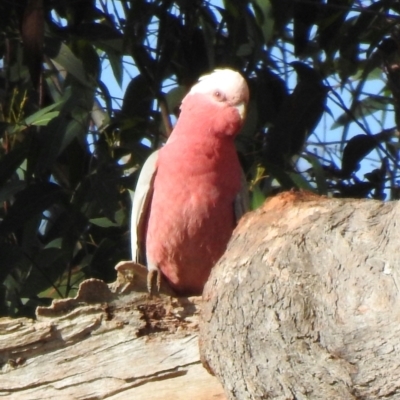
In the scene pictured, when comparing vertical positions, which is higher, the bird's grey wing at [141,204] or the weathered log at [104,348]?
the bird's grey wing at [141,204]

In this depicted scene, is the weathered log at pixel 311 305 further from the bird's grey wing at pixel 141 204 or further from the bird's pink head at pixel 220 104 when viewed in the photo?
the bird's grey wing at pixel 141 204

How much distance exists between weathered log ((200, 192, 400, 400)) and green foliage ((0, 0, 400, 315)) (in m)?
1.29

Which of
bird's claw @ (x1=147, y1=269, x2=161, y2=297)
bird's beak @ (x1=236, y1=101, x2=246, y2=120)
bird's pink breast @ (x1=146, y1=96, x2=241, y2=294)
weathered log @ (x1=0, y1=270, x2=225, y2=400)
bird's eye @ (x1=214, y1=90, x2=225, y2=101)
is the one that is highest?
bird's eye @ (x1=214, y1=90, x2=225, y2=101)

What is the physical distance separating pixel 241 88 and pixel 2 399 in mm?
1289

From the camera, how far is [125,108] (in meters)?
4.07

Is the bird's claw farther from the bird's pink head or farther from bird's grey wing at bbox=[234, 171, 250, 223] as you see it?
the bird's pink head

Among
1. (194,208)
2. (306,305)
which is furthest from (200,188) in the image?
(306,305)

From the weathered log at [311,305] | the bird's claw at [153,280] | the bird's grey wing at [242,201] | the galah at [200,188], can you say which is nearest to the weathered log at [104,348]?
the bird's claw at [153,280]

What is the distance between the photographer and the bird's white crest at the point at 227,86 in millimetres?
3428

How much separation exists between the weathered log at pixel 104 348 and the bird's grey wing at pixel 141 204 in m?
0.77

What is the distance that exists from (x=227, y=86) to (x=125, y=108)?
739 mm

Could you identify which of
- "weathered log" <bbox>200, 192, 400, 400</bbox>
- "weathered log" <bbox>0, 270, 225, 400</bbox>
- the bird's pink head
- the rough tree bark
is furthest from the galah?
"weathered log" <bbox>200, 192, 400, 400</bbox>

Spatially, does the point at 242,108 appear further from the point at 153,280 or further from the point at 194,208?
the point at 153,280

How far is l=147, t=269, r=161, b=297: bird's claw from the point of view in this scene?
2.92 metres
